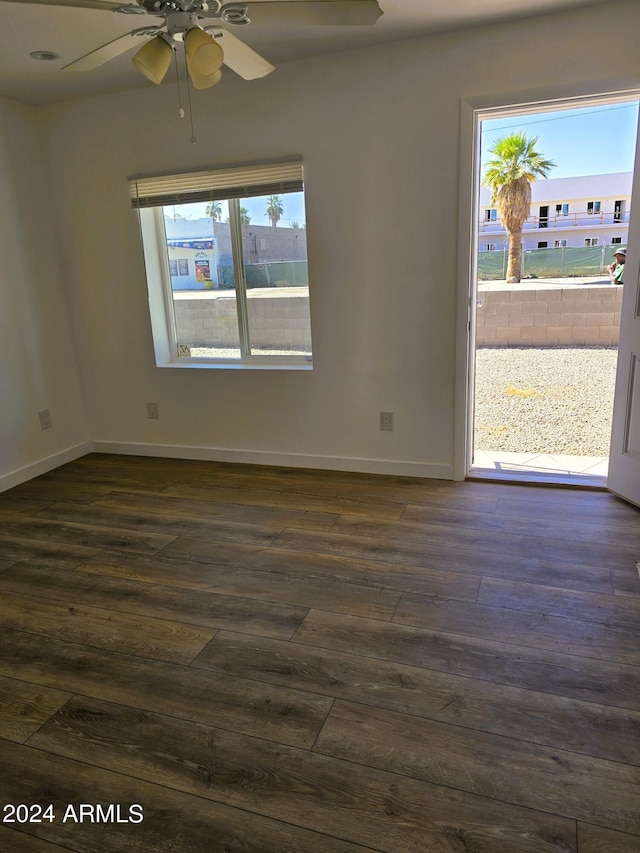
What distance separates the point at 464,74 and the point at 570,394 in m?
2.95

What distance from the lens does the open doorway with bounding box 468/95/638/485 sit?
10.9 ft

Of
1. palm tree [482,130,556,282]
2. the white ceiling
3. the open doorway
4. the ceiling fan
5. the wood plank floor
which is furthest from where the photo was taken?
palm tree [482,130,556,282]

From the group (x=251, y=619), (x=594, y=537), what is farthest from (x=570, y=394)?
(x=251, y=619)

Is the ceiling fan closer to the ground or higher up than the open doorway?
higher up

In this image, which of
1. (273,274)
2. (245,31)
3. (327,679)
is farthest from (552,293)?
(327,679)

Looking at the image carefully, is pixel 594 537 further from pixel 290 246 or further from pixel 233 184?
pixel 233 184

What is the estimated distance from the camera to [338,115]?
3252 millimetres

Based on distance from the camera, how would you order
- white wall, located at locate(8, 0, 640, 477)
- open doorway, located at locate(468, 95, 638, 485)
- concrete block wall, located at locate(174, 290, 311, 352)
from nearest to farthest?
white wall, located at locate(8, 0, 640, 477), open doorway, located at locate(468, 95, 638, 485), concrete block wall, located at locate(174, 290, 311, 352)

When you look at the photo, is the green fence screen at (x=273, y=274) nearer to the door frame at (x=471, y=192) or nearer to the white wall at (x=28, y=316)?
the door frame at (x=471, y=192)

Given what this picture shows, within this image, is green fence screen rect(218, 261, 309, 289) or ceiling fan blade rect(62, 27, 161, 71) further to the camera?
green fence screen rect(218, 261, 309, 289)

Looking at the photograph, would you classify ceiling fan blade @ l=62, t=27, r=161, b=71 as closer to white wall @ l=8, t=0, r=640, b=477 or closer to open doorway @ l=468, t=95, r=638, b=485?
white wall @ l=8, t=0, r=640, b=477

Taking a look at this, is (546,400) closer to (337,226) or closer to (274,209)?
(337,226)

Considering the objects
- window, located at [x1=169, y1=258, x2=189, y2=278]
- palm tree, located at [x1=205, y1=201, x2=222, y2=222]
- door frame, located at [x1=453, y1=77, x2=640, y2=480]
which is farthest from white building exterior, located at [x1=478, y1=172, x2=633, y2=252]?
window, located at [x1=169, y1=258, x2=189, y2=278]

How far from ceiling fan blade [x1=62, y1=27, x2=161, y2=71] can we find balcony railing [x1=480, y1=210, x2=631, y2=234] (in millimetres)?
2749
